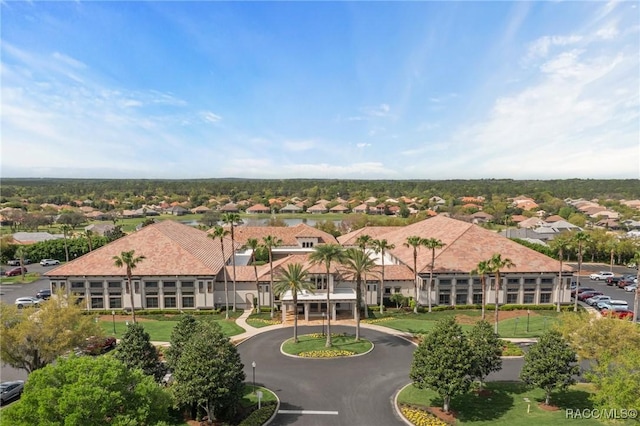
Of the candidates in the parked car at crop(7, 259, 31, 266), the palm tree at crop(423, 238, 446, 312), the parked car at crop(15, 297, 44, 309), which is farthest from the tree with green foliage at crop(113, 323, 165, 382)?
the parked car at crop(7, 259, 31, 266)

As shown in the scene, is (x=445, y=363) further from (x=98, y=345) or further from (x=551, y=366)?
(x=98, y=345)

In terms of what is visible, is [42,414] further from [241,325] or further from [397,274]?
[397,274]

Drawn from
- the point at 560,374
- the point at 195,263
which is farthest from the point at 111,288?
the point at 560,374

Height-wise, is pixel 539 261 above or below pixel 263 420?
above

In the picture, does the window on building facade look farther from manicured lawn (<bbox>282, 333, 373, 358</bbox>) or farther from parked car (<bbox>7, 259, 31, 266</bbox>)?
parked car (<bbox>7, 259, 31, 266</bbox>)

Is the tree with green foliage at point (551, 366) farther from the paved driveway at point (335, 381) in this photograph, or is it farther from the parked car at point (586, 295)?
the parked car at point (586, 295)
